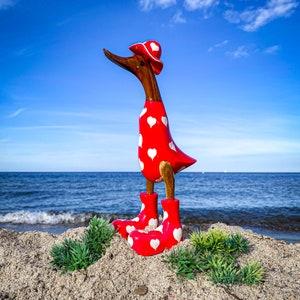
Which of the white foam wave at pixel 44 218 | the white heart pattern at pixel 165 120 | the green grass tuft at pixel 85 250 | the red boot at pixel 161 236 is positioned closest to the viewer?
the green grass tuft at pixel 85 250

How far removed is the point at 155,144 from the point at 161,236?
111 cm

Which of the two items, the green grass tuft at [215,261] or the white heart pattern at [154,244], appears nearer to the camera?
the green grass tuft at [215,261]

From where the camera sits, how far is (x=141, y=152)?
12.8 feet

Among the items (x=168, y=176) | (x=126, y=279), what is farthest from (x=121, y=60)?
(x=126, y=279)

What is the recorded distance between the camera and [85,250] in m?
3.25

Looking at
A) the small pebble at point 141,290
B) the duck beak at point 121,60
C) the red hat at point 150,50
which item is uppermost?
the red hat at point 150,50

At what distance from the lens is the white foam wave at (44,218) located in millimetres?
9820

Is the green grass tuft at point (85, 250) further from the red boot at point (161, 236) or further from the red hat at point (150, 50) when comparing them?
the red hat at point (150, 50)

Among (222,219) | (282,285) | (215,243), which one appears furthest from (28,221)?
(282,285)

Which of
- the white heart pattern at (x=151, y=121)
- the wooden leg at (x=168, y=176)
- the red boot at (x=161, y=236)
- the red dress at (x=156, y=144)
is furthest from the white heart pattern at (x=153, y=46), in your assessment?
the red boot at (x=161, y=236)

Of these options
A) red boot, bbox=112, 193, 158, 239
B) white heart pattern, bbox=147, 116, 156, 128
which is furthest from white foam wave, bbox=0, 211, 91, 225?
white heart pattern, bbox=147, 116, 156, 128

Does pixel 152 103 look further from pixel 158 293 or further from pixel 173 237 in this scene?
pixel 158 293

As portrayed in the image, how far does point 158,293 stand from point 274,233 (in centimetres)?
645

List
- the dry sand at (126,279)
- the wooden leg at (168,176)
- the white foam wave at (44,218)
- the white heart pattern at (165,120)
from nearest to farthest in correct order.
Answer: the dry sand at (126,279) → the wooden leg at (168,176) → the white heart pattern at (165,120) → the white foam wave at (44,218)
